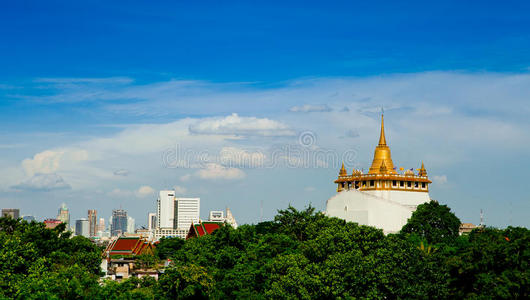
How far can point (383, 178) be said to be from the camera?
10675cm

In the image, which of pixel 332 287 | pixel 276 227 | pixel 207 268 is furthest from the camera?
pixel 276 227

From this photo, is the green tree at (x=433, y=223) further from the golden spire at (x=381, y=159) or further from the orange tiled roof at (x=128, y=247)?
the orange tiled roof at (x=128, y=247)

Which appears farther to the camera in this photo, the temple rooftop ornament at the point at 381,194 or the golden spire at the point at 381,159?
the golden spire at the point at 381,159

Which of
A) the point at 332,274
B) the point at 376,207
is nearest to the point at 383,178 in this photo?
the point at 376,207

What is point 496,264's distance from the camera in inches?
1793

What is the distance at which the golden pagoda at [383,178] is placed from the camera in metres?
107

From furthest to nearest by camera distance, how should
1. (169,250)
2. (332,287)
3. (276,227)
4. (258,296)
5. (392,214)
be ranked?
(169,250), (392,214), (276,227), (258,296), (332,287)

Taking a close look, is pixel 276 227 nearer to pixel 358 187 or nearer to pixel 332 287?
pixel 358 187

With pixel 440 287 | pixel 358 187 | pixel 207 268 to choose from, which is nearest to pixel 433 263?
pixel 440 287

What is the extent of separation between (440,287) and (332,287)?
24.0 feet

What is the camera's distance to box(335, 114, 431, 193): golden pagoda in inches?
4210

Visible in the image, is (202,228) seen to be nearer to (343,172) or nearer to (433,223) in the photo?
(343,172)

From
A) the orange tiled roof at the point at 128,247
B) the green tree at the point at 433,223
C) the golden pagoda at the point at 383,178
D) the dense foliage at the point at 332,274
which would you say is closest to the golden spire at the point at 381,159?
the golden pagoda at the point at 383,178

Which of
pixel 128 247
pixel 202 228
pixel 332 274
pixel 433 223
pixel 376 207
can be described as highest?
pixel 376 207
